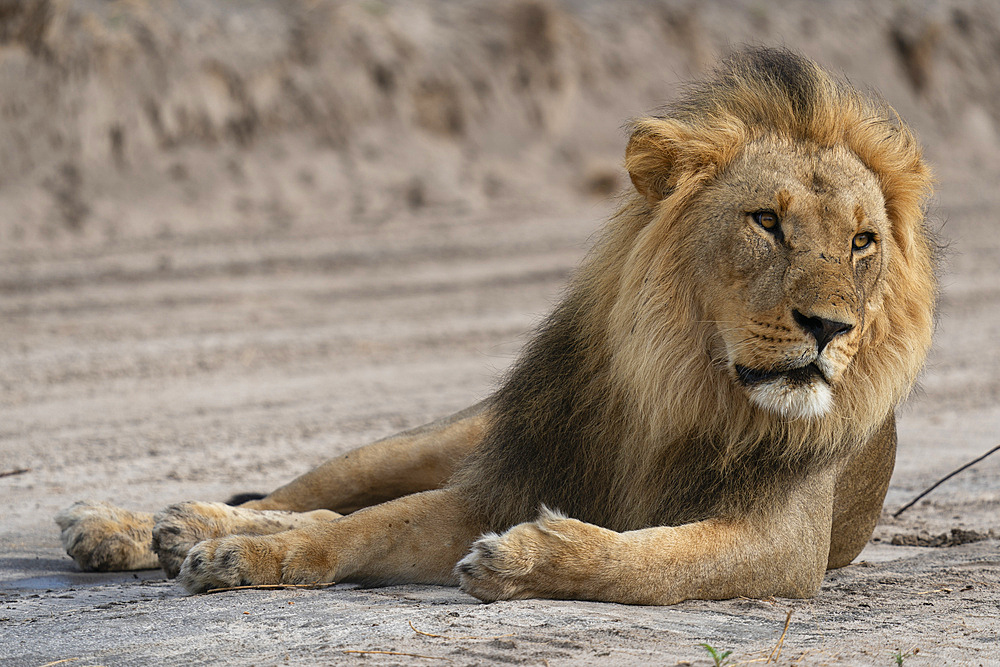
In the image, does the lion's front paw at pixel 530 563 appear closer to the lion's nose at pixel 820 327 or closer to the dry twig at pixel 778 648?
the dry twig at pixel 778 648

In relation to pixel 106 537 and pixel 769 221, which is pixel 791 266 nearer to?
pixel 769 221

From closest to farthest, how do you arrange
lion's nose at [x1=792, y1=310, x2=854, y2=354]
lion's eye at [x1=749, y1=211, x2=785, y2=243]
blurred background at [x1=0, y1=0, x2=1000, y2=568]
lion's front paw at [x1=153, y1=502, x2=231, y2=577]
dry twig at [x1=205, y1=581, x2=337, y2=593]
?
lion's nose at [x1=792, y1=310, x2=854, y2=354], lion's eye at [x1=749, y1=211, x2=785, y2=243], dry twig at [x1=205, y1=581, x2=337, y2=593], lion's front paw at [x1=153, y1=502, x2=231, y2=577], blurred background at [x1=0, y1=0, x2=1000, y2=568]

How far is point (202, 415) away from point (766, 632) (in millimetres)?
4676

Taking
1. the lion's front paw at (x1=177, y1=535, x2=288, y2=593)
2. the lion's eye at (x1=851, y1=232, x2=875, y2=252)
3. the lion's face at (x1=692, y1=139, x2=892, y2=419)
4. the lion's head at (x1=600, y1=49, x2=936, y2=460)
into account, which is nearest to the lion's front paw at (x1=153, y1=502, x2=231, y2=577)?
the lion's front paw at (x1=177, y1=535, x2=288, y2=593)

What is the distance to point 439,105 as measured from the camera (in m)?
13.5

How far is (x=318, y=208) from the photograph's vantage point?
38.9 feet

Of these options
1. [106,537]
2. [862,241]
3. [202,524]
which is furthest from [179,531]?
[862,241]

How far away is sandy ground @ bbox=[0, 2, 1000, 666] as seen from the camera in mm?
2832

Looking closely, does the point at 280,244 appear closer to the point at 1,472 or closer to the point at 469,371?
the point at 469,371

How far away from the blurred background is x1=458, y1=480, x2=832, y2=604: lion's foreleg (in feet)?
7.14

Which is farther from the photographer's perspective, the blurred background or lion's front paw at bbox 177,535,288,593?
the blurred background

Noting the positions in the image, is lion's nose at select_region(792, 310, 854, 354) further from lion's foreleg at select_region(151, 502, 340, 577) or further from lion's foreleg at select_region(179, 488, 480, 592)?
lion's foreleg at select_region(151, 502, 340, 577)

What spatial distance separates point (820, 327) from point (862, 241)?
0.42 m

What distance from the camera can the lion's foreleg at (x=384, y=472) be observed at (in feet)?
14.7
